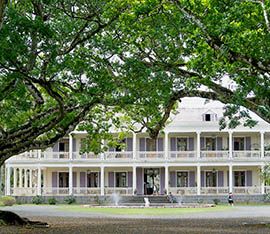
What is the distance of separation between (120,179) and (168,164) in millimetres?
5376

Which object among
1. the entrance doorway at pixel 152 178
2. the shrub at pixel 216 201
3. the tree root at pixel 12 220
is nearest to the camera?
the tree root at pixel 12 220

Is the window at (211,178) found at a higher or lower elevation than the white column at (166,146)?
lower

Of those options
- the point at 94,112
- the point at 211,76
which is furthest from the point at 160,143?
the point at 211,76

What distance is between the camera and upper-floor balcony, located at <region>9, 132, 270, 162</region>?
195 ft

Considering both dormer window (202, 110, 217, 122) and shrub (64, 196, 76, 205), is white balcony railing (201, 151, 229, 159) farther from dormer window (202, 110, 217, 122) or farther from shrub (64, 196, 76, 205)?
shrub (64, 196, 76, 205)

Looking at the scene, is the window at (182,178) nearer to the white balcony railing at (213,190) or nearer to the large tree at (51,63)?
the white balcony railing at (213,190)

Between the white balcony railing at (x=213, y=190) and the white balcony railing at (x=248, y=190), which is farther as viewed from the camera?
the white balcony railing at (x=213, y=190)

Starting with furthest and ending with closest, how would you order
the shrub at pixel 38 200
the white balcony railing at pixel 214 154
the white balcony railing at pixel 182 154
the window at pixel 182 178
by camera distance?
the window at pixel 182 178 → the white balcony railing at pixel 182 154 → the white balcony railing at pixel 214 154 → the shrub at pixel 38 200

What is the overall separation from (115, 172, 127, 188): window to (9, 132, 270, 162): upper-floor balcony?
7.34ft

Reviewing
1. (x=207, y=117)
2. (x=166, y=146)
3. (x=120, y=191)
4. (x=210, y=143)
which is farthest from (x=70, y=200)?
(x=207, y=117)

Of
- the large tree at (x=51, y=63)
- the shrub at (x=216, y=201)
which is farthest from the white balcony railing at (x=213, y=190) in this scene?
the large tree at (x=51, y=63)

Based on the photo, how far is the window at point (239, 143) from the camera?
202 ft

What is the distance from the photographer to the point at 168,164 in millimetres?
59219

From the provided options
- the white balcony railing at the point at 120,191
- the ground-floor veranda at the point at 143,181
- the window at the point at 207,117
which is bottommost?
the white balcony railing at the point at 120,191
